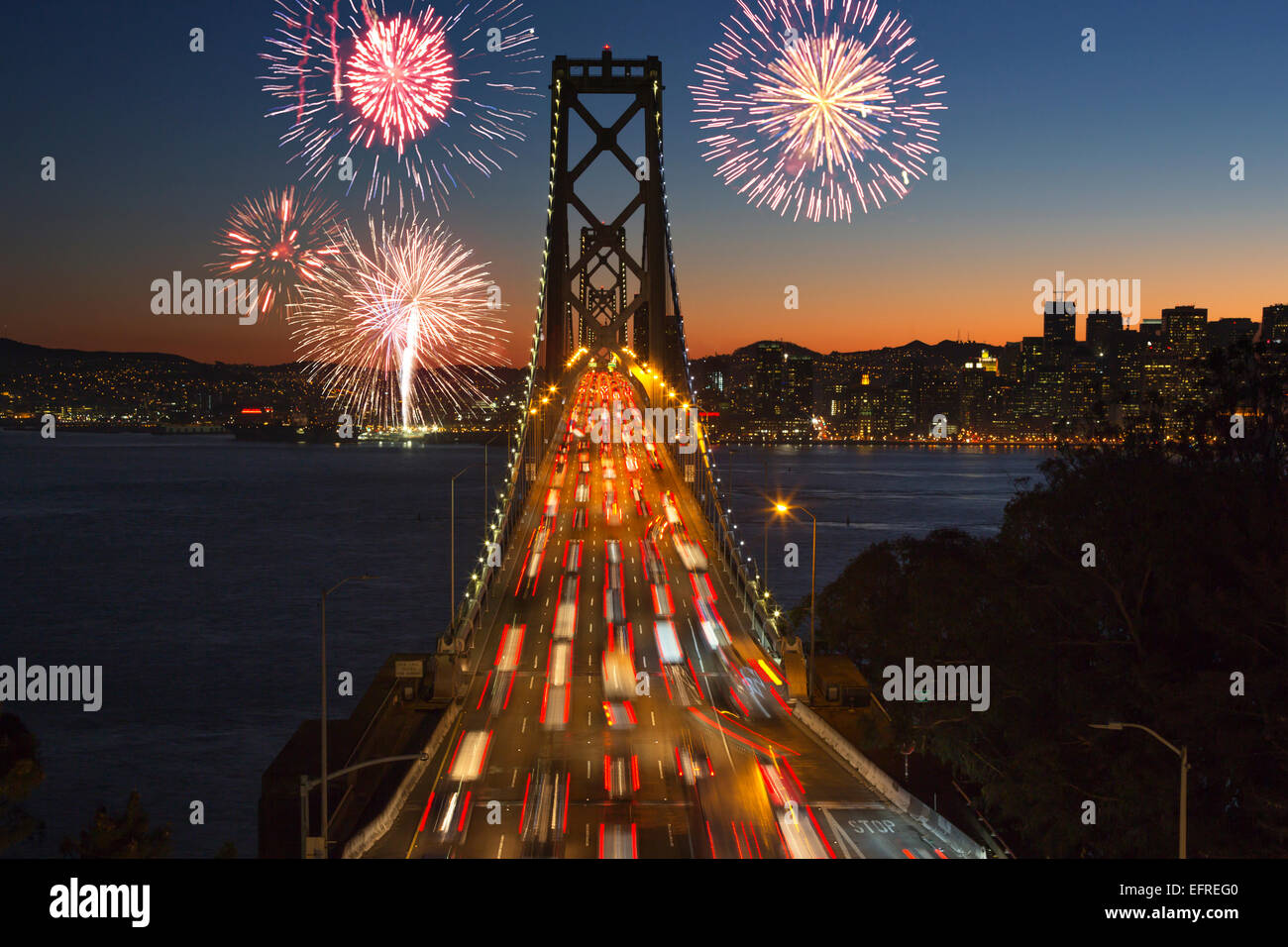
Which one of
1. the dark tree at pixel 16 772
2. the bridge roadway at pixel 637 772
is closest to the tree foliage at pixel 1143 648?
the bridge roadway at pixel 637 772

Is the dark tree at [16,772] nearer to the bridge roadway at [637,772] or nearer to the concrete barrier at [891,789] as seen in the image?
the bridge roadway at [637,772]

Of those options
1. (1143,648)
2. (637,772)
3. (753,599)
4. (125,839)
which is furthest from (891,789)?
(753,599)

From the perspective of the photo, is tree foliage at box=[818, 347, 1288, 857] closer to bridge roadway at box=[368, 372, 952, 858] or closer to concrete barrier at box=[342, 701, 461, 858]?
bridge roadway at box=[368, 372, 952, 858]

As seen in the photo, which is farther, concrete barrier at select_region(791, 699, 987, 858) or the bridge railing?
the bridge railing

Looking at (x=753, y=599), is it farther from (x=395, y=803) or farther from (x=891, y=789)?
(x=395, y=803)

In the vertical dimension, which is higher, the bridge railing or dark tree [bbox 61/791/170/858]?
the bridge railing

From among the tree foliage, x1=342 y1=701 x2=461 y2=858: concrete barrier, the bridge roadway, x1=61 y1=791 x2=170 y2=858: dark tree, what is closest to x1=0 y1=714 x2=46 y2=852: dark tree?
x1=61 y1=791 x2=170 y2=858: dark tree
